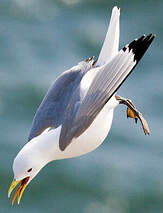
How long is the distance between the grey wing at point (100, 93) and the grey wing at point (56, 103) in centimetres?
7

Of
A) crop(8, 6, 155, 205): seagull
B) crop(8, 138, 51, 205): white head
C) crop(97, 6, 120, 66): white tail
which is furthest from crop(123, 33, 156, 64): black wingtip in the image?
crop(8, 138, 51, 205): white head

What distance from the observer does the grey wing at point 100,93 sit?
236 cm

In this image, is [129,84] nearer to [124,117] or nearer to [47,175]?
[124,117]

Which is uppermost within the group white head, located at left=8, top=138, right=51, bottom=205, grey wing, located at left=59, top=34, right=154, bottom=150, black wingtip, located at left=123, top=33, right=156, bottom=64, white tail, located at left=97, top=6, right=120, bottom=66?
white tail, located at left=97, top=6, right=120, bottom=66

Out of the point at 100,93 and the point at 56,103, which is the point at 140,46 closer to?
the point at 100,93

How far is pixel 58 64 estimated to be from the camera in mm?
4090

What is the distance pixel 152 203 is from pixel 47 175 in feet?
1.58

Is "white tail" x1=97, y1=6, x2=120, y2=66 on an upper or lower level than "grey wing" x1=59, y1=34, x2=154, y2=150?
upper

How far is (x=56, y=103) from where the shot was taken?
251cm

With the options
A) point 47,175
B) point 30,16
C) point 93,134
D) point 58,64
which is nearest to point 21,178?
point 93,134

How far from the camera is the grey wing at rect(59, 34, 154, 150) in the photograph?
7.75 feet

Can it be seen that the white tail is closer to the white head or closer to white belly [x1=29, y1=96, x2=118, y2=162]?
white belly [x1=29, y1=96, x2=118, y2=162]

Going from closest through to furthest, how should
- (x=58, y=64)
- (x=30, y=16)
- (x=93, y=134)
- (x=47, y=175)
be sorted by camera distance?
(x=93, y=134)
(x=47, y=175)
(x=58, y=64)
(x=30, y=16)

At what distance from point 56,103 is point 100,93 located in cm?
16
